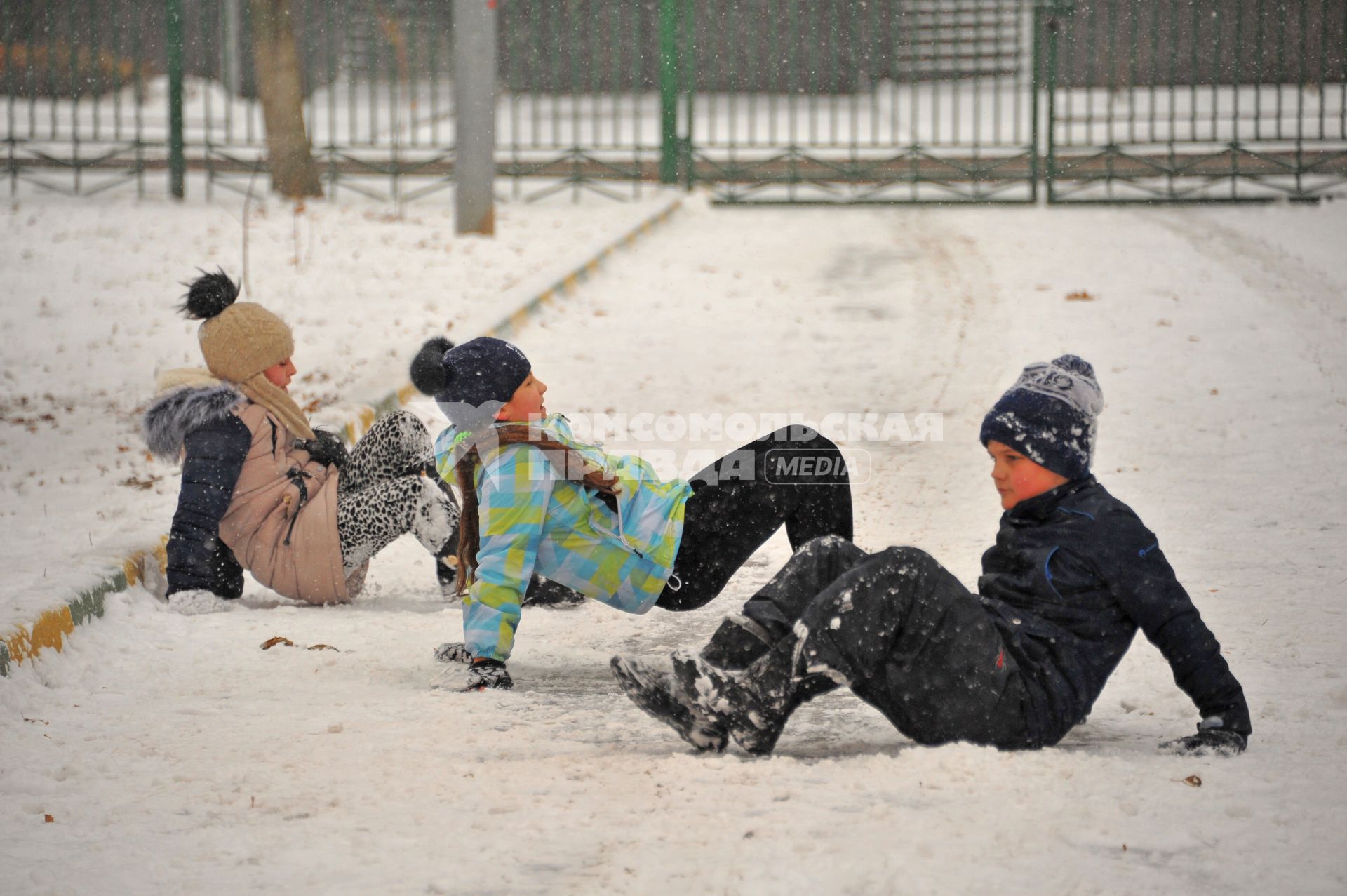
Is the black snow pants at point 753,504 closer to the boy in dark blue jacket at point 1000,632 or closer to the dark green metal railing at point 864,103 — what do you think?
the boy in dark blue jacket at point 1000,632

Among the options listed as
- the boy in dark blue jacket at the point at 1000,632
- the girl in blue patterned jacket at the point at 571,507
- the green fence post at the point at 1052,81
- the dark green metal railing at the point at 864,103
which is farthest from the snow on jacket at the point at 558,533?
the green fence post at the point at 1052,81

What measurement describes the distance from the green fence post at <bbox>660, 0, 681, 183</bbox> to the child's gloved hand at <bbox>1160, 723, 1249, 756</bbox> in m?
11.8

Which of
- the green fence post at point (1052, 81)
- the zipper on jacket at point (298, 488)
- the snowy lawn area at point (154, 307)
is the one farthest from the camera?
the green fence post at point (1052, 81)

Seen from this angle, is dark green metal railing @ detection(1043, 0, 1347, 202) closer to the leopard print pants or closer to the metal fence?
the metal fence

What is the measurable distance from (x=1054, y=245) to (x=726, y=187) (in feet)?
15.0

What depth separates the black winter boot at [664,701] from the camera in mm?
3141

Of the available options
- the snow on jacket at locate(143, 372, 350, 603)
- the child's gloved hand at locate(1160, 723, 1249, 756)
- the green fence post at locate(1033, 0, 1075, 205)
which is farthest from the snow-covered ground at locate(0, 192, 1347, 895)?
the green fence post at locate(1033, 0, 1075, 205)

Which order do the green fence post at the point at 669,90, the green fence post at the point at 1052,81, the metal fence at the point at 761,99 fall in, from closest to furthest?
the green fence post at the point at 1052,81 < the metal fence at the point at 761,99 < the green fence post at the point at 669,90

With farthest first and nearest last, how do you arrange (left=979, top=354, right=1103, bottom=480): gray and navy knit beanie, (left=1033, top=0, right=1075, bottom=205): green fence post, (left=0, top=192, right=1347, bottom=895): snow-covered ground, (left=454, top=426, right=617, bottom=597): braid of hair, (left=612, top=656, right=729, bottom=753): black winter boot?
(left=1033, top=0, right=1075, bottom=205): green fence post < (left=454, top=426, right=617, bottom=597): braid of hair < (left=979, top=354, right=1103, bottom=480): gray and navy knit beanie < (left=612, top=656, right=729, bottom=753): black winter boot < (left=0, top=192, right=1347, bottom=895): snow-covered ground

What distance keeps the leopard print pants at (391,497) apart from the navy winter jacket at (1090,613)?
203cm

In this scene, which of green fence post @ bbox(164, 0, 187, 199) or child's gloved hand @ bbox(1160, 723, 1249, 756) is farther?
green fence post @ bbox(164, 0, 187, 199)

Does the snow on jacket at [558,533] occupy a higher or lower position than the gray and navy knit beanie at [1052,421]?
lower

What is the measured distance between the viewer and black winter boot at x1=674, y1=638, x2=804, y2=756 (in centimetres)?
309

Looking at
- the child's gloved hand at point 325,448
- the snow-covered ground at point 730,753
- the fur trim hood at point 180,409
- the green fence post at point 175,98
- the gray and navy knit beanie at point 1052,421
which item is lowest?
the snow-covered ground at point 730,753
